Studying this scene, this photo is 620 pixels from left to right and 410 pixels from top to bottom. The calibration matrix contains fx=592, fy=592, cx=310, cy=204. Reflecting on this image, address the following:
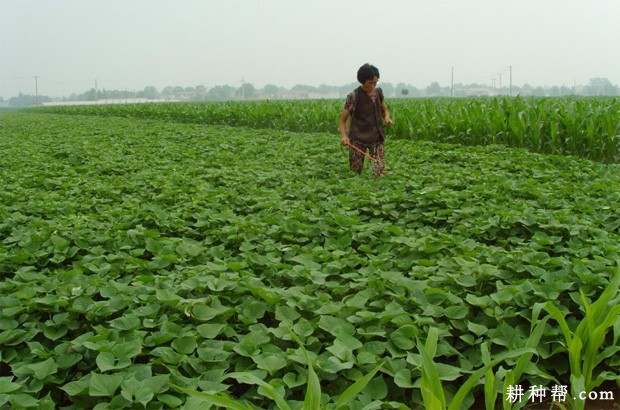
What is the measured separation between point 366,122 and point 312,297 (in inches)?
175

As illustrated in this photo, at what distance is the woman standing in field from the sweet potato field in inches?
41.0

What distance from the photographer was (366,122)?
7.18 m

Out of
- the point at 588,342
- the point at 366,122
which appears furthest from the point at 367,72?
the point at 588,342

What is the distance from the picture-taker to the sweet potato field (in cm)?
235

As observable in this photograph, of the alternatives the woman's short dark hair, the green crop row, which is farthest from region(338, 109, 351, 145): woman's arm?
the green crop row

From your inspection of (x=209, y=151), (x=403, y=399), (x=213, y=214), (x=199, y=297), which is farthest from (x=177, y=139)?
(x=403, y=399)

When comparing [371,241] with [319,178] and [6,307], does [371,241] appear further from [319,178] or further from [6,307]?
[319,178]

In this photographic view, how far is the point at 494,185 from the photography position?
602 cm

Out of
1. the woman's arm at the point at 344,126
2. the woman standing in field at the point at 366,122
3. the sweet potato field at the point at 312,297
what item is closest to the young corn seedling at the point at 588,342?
the sweet potato field at the point at 312,297

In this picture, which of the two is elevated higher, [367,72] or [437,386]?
[367,72]

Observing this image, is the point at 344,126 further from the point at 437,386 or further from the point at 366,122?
the point at 437,386

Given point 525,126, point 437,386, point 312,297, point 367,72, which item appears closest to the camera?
point 437,386

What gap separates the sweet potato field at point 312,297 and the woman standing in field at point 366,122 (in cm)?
104

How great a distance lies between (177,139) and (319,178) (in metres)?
6.32
